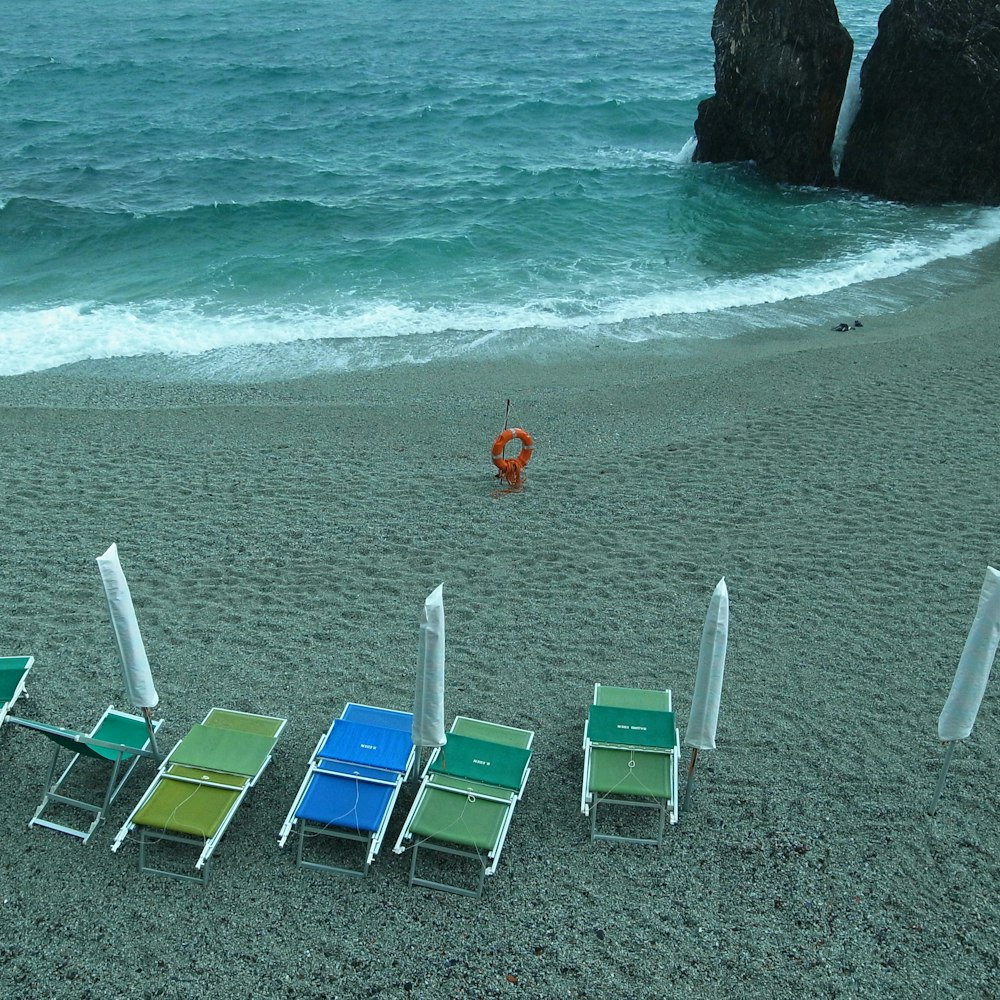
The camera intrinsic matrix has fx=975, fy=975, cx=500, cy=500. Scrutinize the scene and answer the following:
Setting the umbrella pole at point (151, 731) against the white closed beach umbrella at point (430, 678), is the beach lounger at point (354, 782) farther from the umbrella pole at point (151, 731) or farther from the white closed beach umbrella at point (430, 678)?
the umbrella pole at point (151, 731)

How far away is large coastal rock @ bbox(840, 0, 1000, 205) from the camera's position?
2433 cm

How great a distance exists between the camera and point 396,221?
25312mm

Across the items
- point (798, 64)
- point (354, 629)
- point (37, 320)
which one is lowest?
point (37, 320)

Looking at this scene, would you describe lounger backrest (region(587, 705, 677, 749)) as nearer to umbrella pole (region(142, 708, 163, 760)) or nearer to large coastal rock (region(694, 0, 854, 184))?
umbrella pole (region(142, 708, 163, 760))

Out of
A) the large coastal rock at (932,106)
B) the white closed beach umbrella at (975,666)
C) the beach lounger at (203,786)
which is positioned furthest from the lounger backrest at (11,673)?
the large coastal rock at (932,106)

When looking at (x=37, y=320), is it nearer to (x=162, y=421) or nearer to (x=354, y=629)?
(x=162, y=421)

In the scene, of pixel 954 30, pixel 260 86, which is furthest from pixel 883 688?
pixel 260 86

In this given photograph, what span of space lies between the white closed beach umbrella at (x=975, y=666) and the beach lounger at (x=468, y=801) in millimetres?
3038

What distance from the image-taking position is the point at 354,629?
9.30 m

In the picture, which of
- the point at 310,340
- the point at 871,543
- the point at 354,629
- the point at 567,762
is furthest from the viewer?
the point at 310,340

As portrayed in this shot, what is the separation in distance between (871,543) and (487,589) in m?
4.28

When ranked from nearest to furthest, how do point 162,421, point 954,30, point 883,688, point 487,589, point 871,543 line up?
point 883,688 → point 487,589 → point 871,543 → point 162,421 → point 954,30

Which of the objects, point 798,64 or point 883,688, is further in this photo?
point 798,64

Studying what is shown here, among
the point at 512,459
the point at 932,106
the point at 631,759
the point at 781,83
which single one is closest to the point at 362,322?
the point at 512,459
